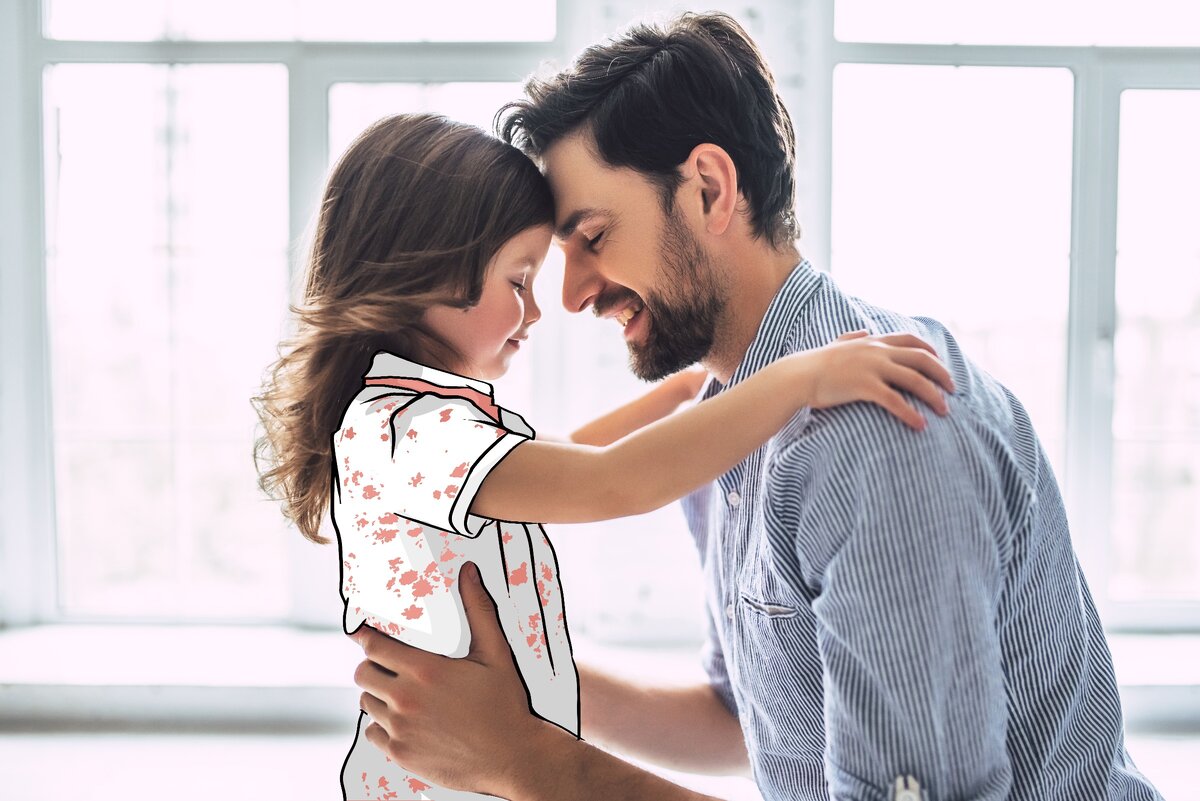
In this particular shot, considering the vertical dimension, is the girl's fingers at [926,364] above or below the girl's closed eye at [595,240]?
below

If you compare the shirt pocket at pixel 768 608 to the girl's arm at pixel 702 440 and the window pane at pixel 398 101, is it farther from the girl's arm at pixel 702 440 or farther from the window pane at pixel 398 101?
the window pane at pixel 398 101

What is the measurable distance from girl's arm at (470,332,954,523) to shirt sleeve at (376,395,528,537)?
1.1 inches

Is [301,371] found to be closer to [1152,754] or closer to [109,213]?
[109,213]

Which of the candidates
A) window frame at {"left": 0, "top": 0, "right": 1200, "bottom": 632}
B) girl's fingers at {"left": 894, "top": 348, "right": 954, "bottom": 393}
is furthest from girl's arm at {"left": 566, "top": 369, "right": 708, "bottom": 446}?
window frame at {"left": 0, "top": 0, "right": 1200, "bottom": 632}

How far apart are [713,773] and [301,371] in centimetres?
96

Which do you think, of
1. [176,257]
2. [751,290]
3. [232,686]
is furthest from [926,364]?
[176,257]

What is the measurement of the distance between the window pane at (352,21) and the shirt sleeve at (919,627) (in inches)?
85.7

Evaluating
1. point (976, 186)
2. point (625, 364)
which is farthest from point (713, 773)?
point (976, 186)

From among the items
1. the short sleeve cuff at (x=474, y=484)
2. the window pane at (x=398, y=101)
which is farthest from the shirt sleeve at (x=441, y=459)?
the window pane at (x=398, y=101)

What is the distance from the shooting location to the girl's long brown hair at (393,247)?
129 cm

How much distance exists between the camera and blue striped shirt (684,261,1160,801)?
842 mm

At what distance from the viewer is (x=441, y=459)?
1.14m

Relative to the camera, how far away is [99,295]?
282 cm

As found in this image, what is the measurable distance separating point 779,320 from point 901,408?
35 centimetres
